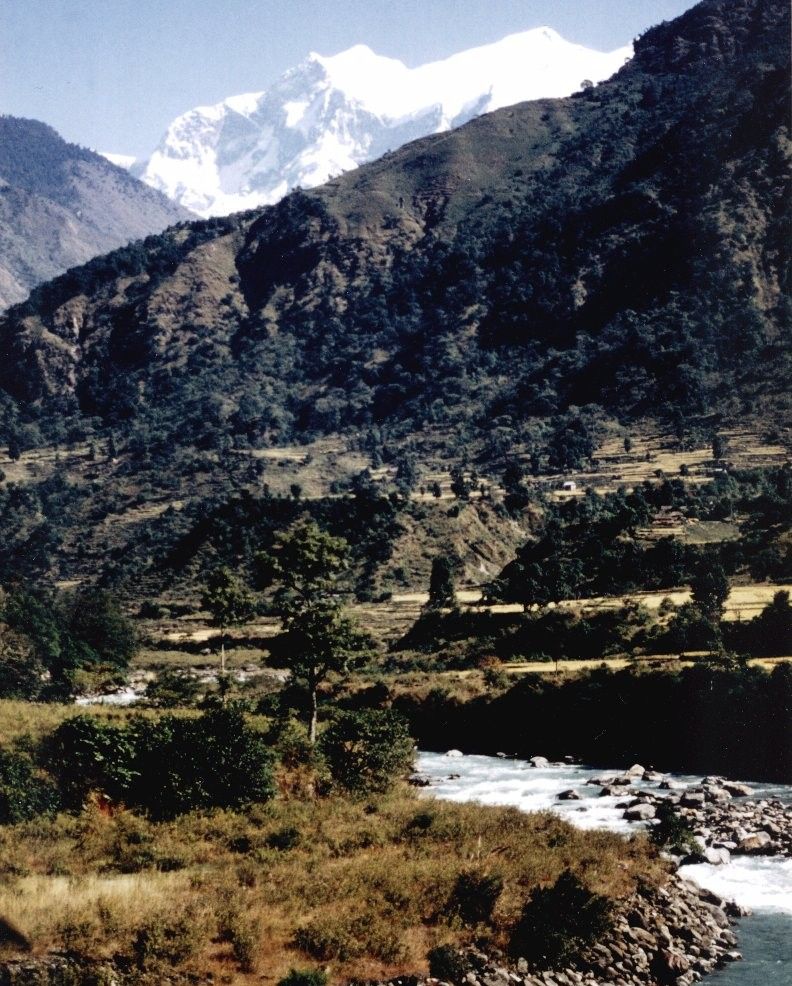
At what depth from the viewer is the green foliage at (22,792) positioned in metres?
36.5

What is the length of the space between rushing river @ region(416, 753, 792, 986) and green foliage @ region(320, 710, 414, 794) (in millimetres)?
4589

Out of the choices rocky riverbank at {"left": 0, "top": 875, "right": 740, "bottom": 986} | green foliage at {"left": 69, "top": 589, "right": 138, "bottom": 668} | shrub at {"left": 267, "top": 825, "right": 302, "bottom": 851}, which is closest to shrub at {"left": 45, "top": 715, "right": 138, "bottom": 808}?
shrub at {"left": 267, "top": 825, "right": 302, "bottom": 851}

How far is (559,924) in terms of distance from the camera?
30.6m

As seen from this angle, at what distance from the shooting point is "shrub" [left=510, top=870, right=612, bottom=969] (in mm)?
29922

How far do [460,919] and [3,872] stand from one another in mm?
14851

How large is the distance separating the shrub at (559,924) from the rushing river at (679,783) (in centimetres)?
399

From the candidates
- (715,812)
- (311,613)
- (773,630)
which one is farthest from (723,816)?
(773,630)

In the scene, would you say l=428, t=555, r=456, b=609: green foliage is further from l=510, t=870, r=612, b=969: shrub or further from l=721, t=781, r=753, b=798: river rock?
l=510, t=870, r=612, b=969: shrub

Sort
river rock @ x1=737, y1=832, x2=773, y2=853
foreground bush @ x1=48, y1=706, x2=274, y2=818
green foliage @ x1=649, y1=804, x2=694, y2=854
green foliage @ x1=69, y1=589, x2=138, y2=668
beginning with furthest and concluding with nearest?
1. green foliage @ x1=69, y1=589, x2=138, y2=668
2. river rock @ x1=737, y1=832, x2=773, y2=853
3. green foliage @ x1=649, y1=804, x2=694, y2=854
4. foreground bush @ x1=48, y1=706, x2=274, y2=818

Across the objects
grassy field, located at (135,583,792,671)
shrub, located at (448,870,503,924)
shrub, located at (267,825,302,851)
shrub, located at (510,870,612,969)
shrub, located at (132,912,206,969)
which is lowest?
grassy field, located at (135,583,792,671)

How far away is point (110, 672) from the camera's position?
94688 millimetres

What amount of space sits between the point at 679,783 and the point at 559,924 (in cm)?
2623

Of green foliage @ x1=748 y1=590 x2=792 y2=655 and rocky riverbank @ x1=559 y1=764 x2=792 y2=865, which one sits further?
green foliage @ x1=748 y1=590 x2=792 y2=655

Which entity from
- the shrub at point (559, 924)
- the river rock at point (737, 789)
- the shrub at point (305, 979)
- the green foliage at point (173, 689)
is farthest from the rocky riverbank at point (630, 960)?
the green foliage at point (173, 689)
